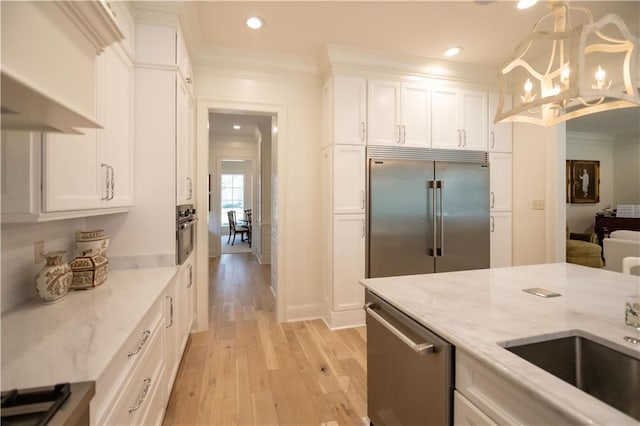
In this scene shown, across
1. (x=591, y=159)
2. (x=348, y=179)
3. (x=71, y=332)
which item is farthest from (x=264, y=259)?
(x=591, y=159)

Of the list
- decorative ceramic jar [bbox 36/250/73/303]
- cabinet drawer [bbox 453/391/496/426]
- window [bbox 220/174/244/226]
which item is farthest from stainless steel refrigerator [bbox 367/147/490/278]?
window [bbox 220/174/244/226]

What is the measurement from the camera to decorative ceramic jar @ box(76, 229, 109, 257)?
1.64 m

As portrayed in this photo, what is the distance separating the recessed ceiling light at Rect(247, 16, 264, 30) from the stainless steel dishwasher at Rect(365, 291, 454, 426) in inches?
96.6

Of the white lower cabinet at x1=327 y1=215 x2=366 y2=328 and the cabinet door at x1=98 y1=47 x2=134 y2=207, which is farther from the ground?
the cabinet door at x1=98 y1=47 x2=134 y2=207

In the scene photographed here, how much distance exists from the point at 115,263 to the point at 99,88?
112 cm

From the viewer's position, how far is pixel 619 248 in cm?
356

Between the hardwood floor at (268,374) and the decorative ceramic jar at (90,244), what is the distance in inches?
43.9

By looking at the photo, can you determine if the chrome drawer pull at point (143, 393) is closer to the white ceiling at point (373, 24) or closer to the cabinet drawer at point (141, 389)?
the cabinet drawer at point (141, 389)

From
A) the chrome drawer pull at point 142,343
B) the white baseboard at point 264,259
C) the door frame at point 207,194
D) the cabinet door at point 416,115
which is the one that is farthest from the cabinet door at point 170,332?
the white baseboard at point 264,259

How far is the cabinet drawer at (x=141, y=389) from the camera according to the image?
1.01 metres

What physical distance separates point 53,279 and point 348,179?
239 centimetres

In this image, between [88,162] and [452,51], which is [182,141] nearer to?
[88,162]

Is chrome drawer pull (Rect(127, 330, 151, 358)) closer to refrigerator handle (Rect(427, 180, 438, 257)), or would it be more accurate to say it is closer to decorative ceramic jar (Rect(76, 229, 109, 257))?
decorative ceramic jar (Rect(76, 229, 109, 257))

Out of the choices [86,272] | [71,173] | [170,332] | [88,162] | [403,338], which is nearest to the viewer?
[403,338]
